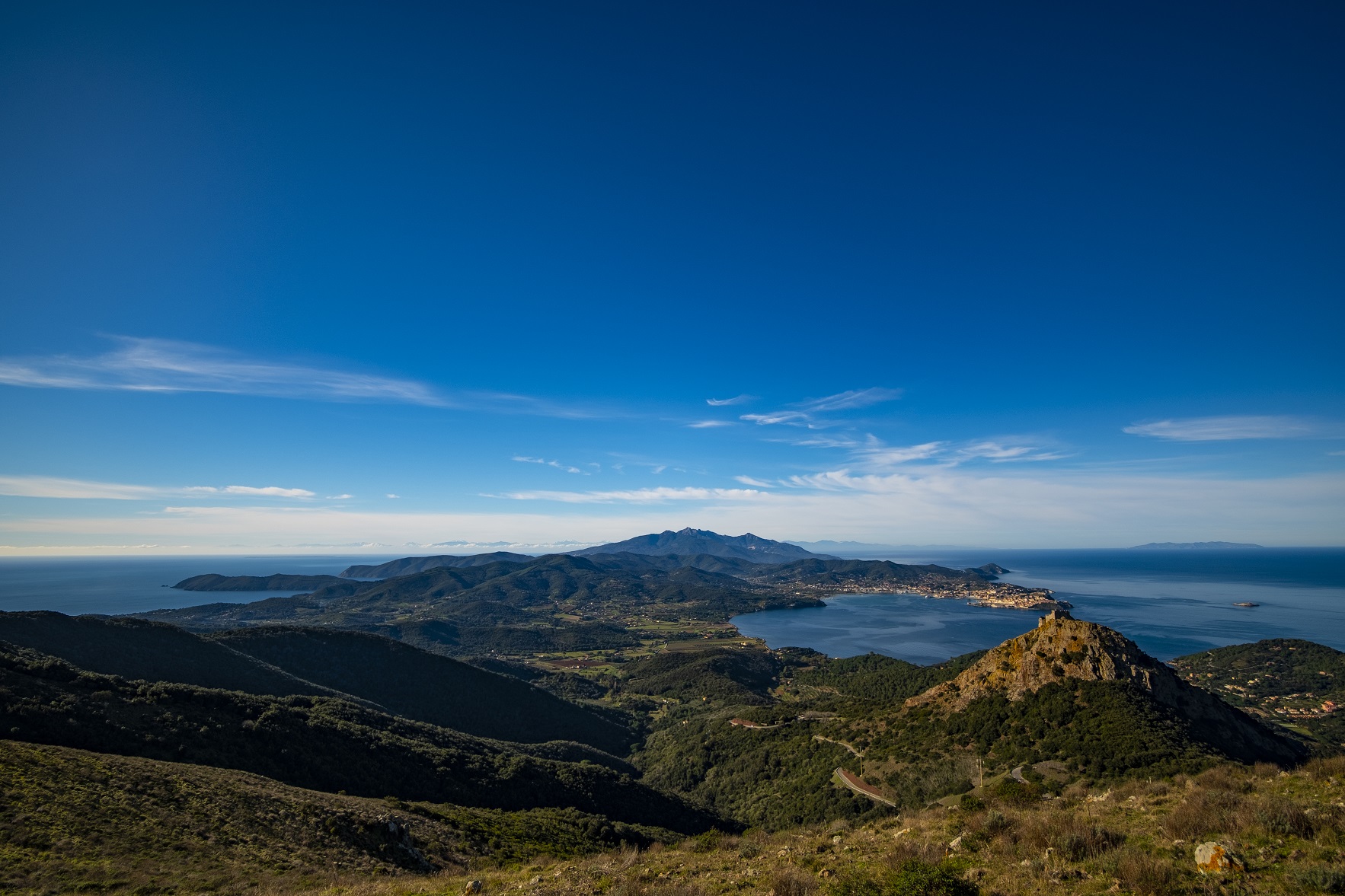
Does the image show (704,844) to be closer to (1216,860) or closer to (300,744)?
(1216,860)

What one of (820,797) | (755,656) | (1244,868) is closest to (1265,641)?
(755,656)

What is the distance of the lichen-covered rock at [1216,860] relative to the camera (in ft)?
31.1

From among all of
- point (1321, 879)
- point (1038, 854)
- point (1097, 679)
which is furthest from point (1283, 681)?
point (1321, 879)

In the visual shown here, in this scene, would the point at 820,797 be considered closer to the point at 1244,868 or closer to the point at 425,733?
the point at 425,733

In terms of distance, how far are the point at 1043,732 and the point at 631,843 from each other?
106 ft

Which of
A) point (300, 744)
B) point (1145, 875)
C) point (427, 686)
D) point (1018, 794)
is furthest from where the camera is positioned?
point (427, 686)

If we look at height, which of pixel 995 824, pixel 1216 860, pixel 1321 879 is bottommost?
pixel 995 824

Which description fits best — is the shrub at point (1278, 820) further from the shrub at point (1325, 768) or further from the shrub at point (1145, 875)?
the shrub at point (1325, 768)

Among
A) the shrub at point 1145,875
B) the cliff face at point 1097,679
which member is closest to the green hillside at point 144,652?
the cliff face at point 1097,679

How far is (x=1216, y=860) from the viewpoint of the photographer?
9.67 m

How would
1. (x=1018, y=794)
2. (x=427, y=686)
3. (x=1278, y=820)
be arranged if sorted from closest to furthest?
(x=1278, y=820) < (x=1018, y=794) < (x=427, y=686)

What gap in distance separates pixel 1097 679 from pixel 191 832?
195 ft

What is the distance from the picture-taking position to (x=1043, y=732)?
41250 mm

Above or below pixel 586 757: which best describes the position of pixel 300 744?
above
